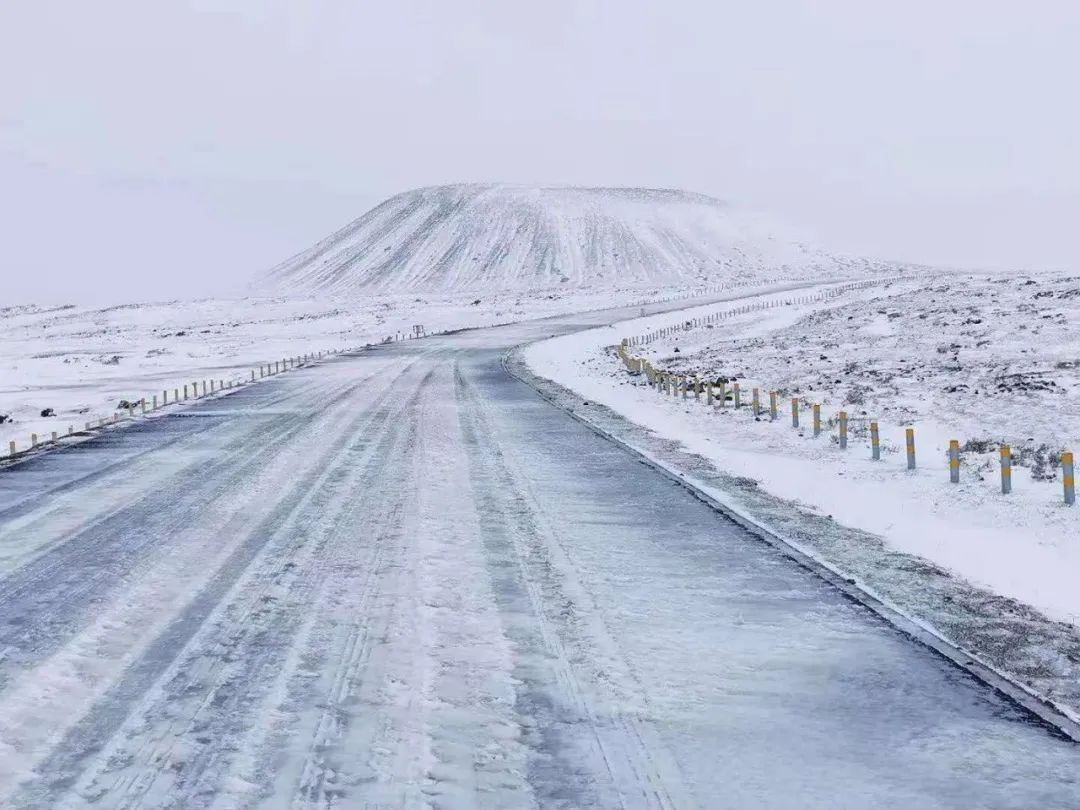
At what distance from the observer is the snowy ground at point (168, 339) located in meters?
36.9

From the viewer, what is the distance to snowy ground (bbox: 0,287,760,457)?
3694cm

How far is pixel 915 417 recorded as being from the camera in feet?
73.6

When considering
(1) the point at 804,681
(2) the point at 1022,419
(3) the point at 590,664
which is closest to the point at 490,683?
(3) the point at 590,664

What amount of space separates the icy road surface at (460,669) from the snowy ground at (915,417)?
176 cm

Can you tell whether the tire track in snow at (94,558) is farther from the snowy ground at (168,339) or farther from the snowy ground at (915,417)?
the snowy ground at (168,339)

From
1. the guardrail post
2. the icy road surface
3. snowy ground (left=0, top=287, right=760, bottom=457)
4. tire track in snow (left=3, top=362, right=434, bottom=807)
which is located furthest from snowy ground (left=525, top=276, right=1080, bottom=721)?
snowy ground (left=0, top=287, right=760, bottom=457)

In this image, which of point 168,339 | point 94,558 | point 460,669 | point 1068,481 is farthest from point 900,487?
point 168,339

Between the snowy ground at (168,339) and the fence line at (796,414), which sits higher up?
the snowy ground at (168,339)

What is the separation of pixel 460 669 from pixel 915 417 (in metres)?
18.2

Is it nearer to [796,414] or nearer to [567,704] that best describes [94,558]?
[567,704]

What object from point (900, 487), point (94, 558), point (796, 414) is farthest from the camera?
point (796, 414)

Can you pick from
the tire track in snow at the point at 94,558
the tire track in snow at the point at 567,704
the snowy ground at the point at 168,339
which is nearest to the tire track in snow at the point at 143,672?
the tire track in snow at the point at 94,558

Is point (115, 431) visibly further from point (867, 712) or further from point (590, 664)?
point (867, 712)

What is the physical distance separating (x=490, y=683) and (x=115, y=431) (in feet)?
62.8
